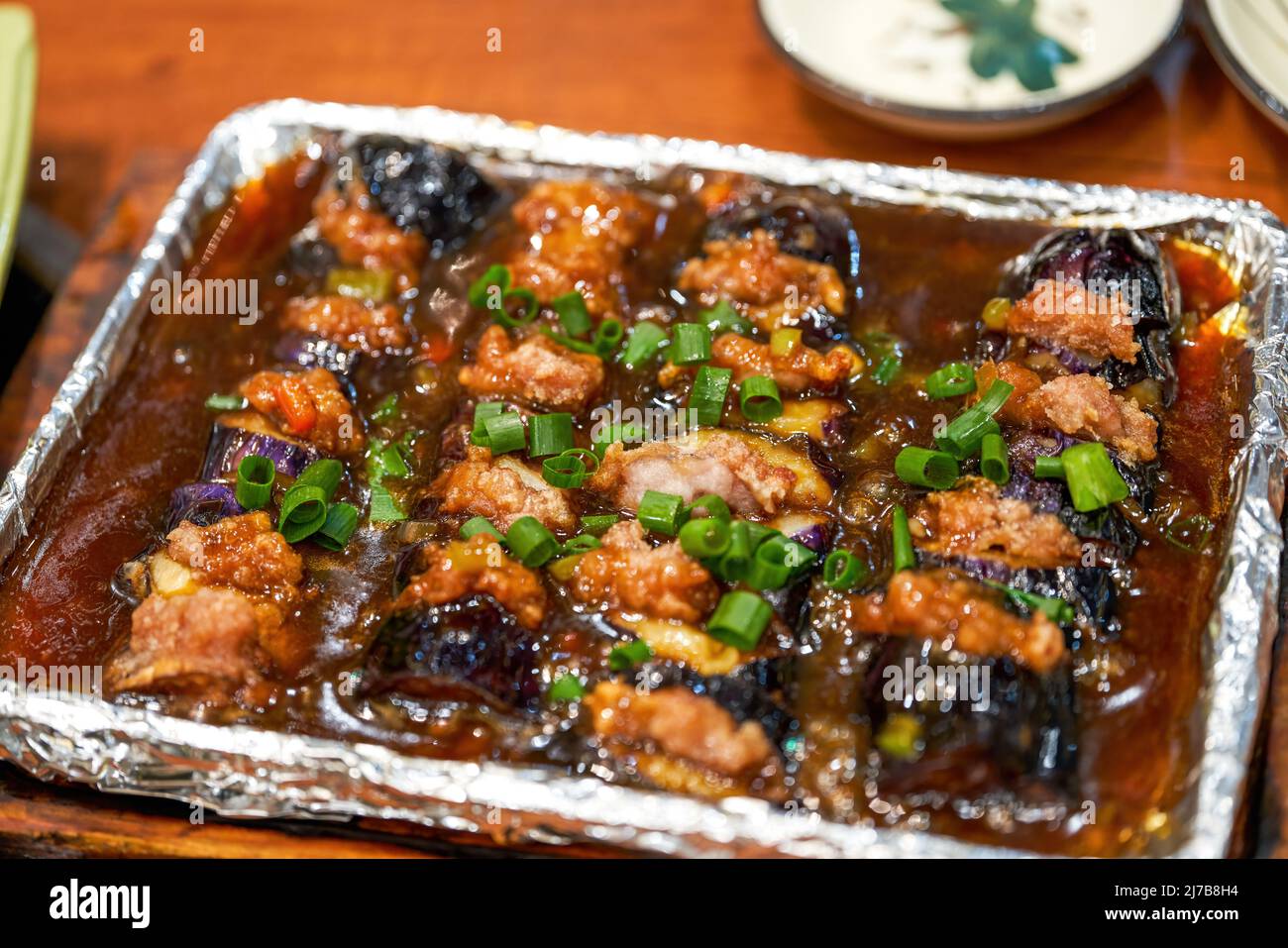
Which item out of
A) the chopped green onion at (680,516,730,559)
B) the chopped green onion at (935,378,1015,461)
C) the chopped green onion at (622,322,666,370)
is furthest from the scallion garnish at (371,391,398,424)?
the chopped green onion at (935,378,1015,461)

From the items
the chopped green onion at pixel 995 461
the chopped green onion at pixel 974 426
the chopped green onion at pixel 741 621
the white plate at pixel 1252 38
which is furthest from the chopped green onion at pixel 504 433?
the white plate at pixel 1252 38

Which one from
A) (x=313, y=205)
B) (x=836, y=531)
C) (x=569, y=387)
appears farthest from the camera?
(x=313, y=205)

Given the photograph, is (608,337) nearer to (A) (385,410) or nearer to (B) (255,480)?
(A) (385,410)

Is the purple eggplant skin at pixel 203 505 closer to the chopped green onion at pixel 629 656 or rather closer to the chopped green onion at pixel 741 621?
the chopped green onion at pixel 629 656

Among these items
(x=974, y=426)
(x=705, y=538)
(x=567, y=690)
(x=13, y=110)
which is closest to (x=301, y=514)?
(x=567, y=690)

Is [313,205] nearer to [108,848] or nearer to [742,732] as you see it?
[108,848]

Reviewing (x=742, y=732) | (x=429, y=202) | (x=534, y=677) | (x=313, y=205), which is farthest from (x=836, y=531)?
(x=313, y=205)

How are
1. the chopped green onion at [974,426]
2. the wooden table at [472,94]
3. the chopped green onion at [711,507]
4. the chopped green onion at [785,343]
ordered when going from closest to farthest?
the chopped green onion at [711,507] → the chopped green onion at [974,426] → the chopped green onion at [785,343] → the wooden table at [472,94]
